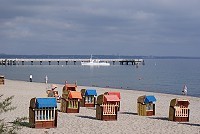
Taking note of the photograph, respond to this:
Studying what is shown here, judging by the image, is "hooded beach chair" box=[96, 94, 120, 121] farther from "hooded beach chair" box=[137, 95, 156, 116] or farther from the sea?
the sea

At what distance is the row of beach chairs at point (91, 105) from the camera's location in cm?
1366

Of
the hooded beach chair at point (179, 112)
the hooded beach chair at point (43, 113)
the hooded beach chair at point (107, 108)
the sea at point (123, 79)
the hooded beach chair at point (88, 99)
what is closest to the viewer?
the hooded beach chair at point (43, 113)

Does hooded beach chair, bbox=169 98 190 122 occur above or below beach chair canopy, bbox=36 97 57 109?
below

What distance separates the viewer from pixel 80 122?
49.5 feet

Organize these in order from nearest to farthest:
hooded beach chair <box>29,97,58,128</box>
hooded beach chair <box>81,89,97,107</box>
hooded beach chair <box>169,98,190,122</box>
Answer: hooded beach chair <box>29,97,58,128</box>
hooded beach chair <box>169,98,190,122</box>
hooded beach chair <box>81,89,97,107</box>

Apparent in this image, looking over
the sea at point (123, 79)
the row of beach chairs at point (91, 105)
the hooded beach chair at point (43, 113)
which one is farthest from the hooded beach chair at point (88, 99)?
the sea at point (123, 79)

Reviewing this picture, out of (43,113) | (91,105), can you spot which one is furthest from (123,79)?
(43,113)

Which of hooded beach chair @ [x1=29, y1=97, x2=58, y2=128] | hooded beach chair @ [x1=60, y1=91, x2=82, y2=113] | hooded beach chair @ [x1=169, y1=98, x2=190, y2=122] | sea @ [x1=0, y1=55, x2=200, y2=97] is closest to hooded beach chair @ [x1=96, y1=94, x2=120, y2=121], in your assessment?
hooded beach chair @ [x1=60, y1=91, x2=82, y2=113]

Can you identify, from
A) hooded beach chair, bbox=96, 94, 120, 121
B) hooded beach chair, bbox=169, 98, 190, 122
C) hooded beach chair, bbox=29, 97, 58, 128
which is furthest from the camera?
hooded beach chair, bbox=169, 98, 190, 122

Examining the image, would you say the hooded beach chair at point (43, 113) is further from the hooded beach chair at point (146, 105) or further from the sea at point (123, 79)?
the sea at point (123, 79)

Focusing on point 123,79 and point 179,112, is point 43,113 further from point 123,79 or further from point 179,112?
point 123,79

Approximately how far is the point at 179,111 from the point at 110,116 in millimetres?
2855

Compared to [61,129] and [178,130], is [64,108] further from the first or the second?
[178,130]

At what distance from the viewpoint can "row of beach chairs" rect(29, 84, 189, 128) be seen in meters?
13.7
